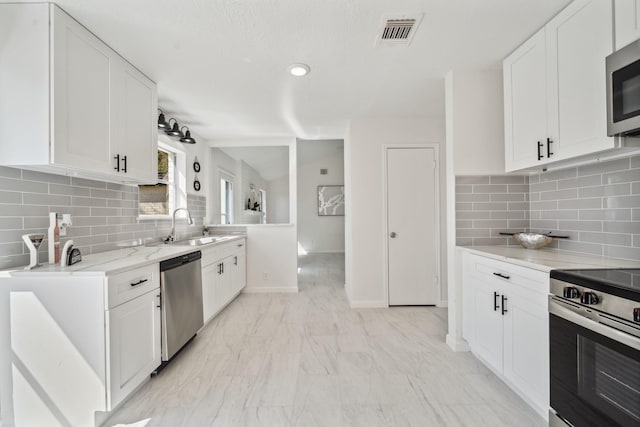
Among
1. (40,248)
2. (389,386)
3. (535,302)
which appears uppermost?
(40,248)

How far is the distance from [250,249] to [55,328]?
2.82 meters

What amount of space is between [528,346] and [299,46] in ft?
7.69

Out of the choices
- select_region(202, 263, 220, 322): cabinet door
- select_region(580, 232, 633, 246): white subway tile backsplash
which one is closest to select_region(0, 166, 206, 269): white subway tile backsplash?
select_region(202, 263, 220, 322): cabinet door

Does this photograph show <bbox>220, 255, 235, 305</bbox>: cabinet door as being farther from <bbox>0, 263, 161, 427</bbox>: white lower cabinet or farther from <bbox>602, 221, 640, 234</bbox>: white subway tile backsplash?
<bbox>602, 221, 640, 234</bbox>: white subway tile backsplash

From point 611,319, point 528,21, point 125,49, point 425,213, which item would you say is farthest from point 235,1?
point 425,213

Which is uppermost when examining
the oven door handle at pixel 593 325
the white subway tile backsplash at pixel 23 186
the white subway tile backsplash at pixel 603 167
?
the white subway tile backsplash at pixel 603 167

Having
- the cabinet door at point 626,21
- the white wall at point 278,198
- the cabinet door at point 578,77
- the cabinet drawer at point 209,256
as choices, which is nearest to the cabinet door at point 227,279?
the cabinet drawer at point 209,256

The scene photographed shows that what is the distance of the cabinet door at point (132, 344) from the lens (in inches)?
62.2

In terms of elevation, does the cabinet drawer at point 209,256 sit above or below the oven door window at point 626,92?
below

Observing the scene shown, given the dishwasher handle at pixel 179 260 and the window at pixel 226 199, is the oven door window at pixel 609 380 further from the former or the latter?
the window at pixel 226 199

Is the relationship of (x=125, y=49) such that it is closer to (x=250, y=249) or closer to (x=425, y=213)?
(x=250, y=249)

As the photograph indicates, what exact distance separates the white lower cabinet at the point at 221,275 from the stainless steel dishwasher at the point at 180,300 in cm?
22

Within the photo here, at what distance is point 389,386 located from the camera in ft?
6.27

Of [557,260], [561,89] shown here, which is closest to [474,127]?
[561,89]
